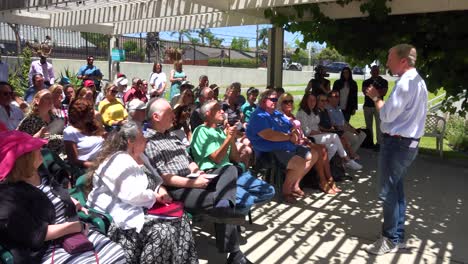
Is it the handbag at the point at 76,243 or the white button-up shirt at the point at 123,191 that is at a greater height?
the white button-up shirt at the point at 123,191

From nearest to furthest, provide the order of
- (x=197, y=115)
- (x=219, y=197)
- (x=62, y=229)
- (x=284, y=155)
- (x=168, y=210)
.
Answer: (x=62, y=229) < (x=168, y=210) < (x=219, y=197) < (x=284, y=155) < (x=197, y=115)

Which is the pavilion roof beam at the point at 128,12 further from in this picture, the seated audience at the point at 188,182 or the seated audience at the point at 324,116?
the seated audience at the point at 188,182

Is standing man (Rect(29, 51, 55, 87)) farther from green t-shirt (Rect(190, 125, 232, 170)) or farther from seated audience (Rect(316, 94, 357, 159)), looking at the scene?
green t-shirt (Rect(190, 125, 232, 170))

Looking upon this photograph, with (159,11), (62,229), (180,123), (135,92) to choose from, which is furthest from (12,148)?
(159,11)

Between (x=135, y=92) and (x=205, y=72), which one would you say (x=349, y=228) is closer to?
(x=135, y=92)

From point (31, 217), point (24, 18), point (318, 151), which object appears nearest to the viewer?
point (31, 217)

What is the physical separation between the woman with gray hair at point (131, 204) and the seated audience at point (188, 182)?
0.29m

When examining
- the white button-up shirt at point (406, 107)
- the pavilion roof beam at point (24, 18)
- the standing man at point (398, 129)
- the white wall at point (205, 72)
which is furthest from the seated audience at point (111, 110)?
the white wall at point (205, 72)

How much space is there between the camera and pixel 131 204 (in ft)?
9.13

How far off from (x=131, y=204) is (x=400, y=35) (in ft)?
16.7

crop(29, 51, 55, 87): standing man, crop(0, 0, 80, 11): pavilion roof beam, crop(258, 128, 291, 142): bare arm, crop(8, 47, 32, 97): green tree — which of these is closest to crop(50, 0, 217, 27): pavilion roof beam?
crop(0, 0, 80, 11): pavilion roof beam

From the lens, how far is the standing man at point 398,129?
11.5 ft

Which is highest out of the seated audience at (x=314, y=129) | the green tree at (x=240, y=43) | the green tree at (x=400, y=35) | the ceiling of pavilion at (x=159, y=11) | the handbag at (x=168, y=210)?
the green tree at (x=240, y=43)

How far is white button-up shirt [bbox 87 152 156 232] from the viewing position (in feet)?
9.01
